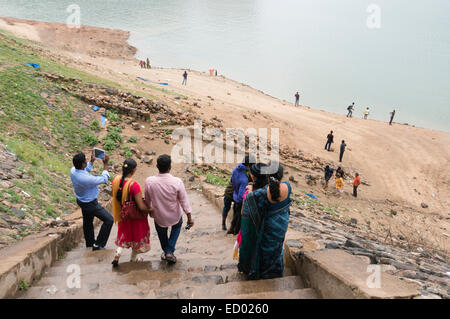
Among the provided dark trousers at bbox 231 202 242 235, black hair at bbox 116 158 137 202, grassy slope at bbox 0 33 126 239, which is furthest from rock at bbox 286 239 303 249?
grassy slope at bbox 0 33 126 239

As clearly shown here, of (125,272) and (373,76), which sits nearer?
(125,272)

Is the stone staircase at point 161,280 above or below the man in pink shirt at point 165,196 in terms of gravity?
below

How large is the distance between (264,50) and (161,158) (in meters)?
54.4

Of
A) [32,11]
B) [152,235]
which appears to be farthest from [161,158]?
[32,11]

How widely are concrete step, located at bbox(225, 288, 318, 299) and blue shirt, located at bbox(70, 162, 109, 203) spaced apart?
272 centimetres

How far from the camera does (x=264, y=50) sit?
54.3m

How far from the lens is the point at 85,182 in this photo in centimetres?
467

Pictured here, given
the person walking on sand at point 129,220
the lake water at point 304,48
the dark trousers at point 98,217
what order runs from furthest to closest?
the lake water at point 304,48 → the dark trousers at point 98,217 → the person walking on sand at point 129,220

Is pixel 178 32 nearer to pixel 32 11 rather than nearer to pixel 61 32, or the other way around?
pixel 61 32

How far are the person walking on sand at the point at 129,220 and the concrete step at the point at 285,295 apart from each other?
1.71 m

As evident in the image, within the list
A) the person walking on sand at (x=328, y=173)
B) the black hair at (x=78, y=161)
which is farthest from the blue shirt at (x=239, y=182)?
the person walking on sand at (x=328, y=173)

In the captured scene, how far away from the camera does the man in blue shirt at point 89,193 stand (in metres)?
4.66

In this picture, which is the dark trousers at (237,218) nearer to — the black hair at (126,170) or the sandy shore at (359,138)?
the black hair at (126,170)

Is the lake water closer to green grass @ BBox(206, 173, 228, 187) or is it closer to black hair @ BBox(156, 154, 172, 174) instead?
green grass @ BBox(206, 173, 228, 187)
